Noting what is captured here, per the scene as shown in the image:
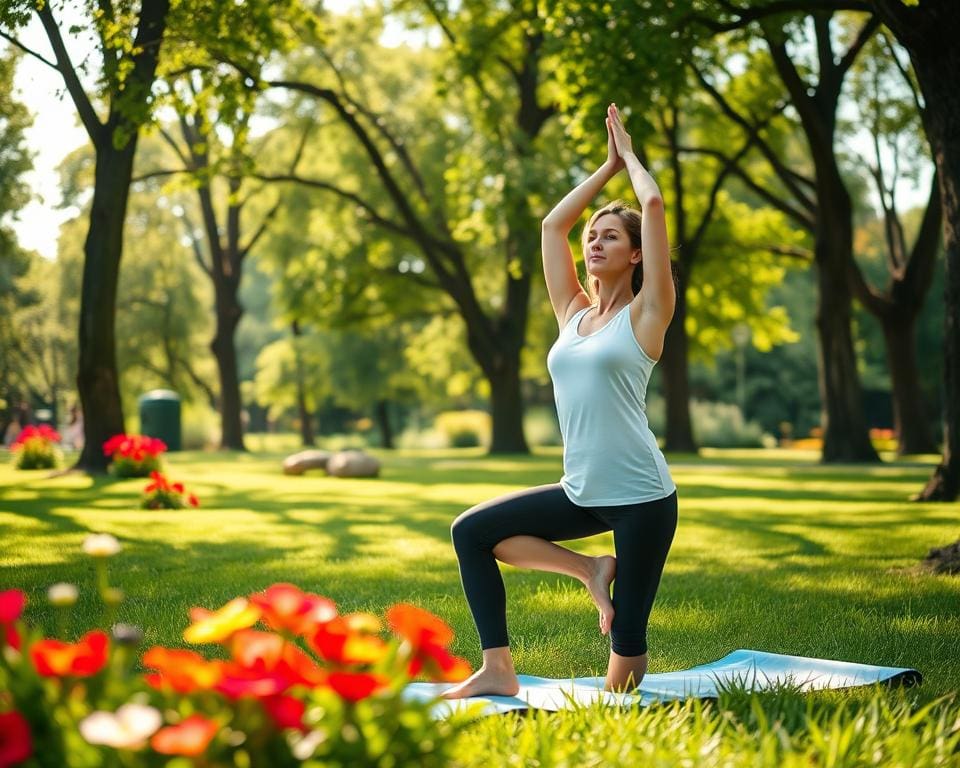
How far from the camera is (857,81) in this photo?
2859 centimetres

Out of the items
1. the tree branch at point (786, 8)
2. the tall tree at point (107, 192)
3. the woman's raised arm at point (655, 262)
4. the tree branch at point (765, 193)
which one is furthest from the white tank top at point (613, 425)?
the tree branch at point (765, 193)

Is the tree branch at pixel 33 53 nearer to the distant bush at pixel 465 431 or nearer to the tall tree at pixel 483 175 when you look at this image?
the tall tree at pixel 483 175

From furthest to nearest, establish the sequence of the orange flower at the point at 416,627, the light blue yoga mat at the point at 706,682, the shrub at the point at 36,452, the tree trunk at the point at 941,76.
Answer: the shrub at the point at 36,452, the tree trunk at the point at 941,76, the light blue yoga mat at the point at 706,682, the orange flower at the point at 416,627

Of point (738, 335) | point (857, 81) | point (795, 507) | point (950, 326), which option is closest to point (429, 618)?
point (950, 326)

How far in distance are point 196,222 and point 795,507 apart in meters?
34.5

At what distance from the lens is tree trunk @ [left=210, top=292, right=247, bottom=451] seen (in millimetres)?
34375

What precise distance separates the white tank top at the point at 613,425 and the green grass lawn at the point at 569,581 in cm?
89

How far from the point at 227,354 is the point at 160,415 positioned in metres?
5.49

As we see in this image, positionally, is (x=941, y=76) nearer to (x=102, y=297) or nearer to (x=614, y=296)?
(x=614, y=296)

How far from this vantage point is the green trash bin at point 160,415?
95.2 feet

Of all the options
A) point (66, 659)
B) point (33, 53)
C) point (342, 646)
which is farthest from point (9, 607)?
point (33, 53)

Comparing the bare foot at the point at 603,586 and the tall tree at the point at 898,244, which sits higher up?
the tall tree at the point at 898,244

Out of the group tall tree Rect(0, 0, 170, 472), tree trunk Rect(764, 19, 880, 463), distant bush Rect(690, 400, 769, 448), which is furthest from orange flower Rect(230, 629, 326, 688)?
distant bush Rect(690, 400, 769, 448)

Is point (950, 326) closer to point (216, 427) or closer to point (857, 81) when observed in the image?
point (857, 81)
